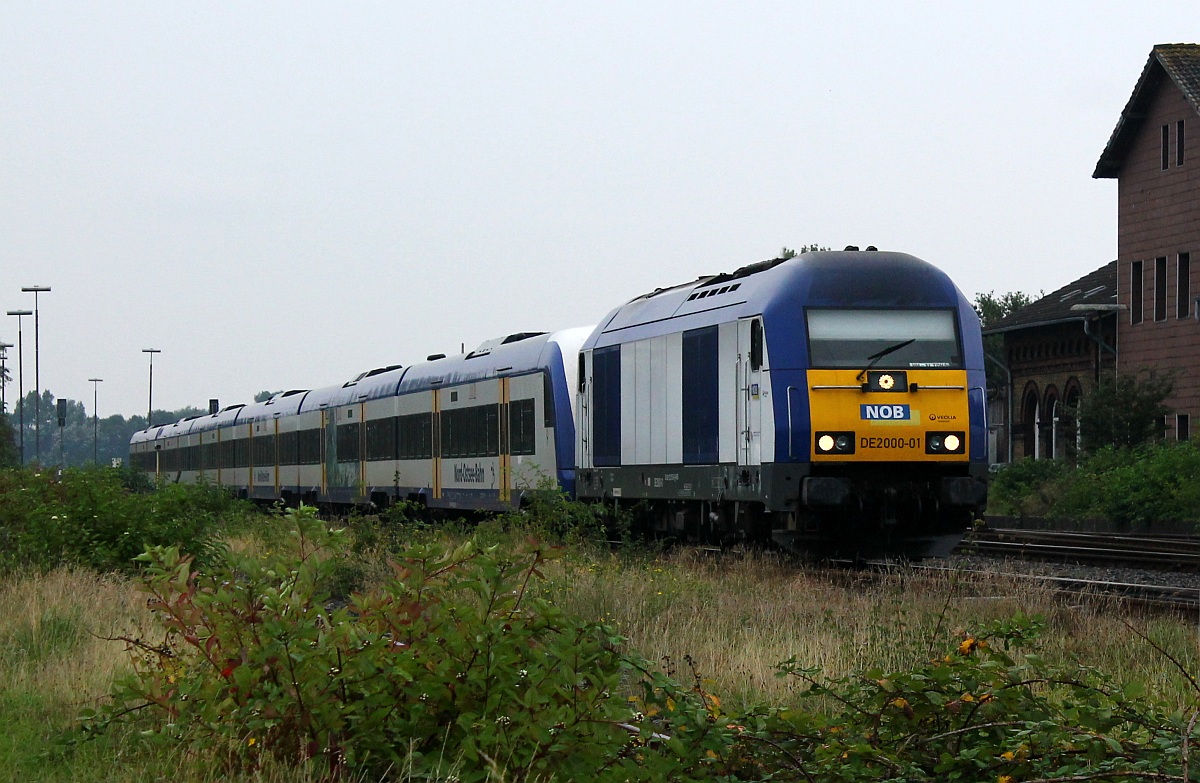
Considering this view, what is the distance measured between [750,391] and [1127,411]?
66.5ft

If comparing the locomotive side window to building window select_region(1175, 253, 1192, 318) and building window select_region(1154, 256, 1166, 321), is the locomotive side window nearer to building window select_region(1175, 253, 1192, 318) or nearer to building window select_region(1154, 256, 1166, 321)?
building window select_region(1175, 253, 1192, 318)

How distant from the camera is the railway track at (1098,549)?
1850 cm

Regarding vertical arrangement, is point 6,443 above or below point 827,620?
above

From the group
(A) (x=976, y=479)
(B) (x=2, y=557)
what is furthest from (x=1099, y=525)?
(B) (x=2, y=557)

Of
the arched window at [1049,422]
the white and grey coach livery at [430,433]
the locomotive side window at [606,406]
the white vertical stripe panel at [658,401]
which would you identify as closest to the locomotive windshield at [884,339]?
the white vertical stripe panel at [658,401]

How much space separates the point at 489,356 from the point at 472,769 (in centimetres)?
2089

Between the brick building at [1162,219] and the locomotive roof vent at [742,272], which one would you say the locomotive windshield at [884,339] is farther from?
the brick building at [1162,219]

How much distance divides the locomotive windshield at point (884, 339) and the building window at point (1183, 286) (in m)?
23.7

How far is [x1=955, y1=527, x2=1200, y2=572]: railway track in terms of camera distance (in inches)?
728

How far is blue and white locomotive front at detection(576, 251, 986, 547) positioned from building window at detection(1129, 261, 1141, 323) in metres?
25.3

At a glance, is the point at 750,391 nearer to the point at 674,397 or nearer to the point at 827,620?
the point at 674,397

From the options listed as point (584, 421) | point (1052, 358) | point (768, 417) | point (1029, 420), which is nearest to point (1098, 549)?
point (584, 421)

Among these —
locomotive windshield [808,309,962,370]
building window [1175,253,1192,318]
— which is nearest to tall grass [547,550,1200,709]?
locomotive windshield [808,309,962,370]

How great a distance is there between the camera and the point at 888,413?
1577 cm
